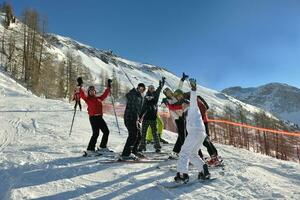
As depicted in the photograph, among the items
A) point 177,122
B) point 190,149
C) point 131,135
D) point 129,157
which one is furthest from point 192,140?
point 177,122

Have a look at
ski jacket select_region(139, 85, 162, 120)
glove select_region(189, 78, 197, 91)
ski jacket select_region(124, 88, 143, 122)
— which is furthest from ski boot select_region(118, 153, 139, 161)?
glove select_region(189, 78, 197, 91)

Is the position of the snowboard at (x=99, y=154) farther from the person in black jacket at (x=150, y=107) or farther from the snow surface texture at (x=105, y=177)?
the person in black jacket at (x=150, y=107)

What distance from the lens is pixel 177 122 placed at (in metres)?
12.4

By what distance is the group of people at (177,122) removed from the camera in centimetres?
907

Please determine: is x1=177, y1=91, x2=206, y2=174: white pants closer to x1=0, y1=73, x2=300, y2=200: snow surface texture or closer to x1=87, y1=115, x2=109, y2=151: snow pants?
x1=0, y1=73, x2=300, y2=200: snow surface texture

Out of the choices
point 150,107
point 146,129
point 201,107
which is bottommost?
point 146,129

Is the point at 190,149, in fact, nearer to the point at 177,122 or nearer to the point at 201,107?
the point at 201,107

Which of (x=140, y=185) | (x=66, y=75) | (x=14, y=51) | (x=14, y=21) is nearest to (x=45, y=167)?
(x=140, y=185)

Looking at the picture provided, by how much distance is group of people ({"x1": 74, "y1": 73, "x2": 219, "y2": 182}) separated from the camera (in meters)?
9.07

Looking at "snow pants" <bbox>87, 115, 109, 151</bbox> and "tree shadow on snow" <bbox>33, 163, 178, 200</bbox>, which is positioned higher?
"snow pants" <bbox>87, 115, 109, 151</bbox>

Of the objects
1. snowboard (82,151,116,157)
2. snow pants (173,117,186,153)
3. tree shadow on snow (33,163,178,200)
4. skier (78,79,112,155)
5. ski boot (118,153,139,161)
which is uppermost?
skier (78,79,112,155)

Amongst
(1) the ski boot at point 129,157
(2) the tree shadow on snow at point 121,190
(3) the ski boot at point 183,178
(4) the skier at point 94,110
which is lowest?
(2) the tree shadow on snow at point 121,190

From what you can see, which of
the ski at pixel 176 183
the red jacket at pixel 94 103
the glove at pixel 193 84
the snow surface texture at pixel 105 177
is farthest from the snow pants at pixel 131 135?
the glove at pixel 193 84

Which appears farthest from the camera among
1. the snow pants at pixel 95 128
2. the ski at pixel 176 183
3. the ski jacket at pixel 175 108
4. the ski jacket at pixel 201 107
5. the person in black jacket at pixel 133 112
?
the ski jacket at pixel 175 108
